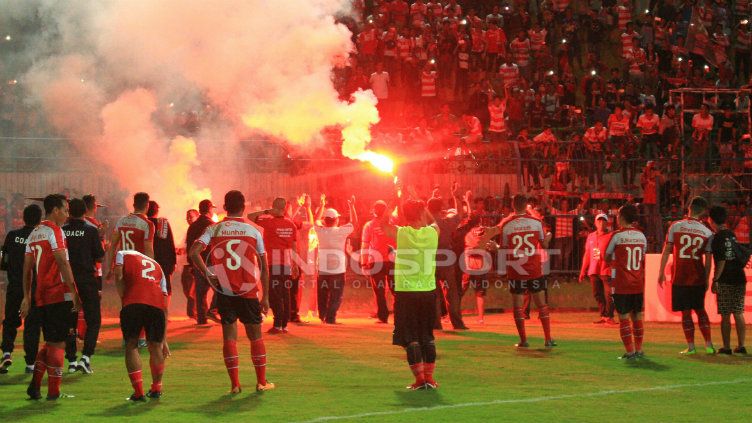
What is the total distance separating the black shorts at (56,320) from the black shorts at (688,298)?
7708 millimetres

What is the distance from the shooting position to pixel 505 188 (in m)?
22.9

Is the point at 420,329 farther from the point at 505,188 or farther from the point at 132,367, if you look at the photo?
the point at 505,188

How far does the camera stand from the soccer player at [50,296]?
31.3 ft

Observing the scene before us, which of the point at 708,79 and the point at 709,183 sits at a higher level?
the point at 708,79

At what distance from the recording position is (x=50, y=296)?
31.8 feet

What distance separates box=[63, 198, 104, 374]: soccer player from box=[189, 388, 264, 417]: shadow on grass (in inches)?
99.6

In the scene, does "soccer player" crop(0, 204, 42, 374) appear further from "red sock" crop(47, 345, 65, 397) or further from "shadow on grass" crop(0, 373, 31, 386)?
"red sock" crop(47, 345, 65, 397)

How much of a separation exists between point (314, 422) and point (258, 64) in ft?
44.3

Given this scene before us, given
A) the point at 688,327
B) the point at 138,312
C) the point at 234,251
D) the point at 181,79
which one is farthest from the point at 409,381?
the point at 181,79

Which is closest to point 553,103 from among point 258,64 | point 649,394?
point 258,64

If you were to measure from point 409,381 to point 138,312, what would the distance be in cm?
302

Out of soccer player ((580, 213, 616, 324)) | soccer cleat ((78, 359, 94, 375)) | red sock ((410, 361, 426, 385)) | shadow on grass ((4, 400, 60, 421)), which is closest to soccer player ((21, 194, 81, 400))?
shadow on grass ((4, 400, 60, 421))

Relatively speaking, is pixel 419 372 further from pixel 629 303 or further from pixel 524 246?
pixel 524 246

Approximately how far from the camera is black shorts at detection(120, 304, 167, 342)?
945 centimetres
